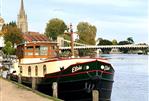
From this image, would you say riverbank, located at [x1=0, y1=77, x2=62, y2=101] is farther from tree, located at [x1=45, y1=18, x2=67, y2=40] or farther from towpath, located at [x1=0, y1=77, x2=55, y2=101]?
tree, located at [x1=45, y1=18, x2=67, y2=40]

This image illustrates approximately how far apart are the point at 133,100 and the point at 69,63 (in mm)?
9442

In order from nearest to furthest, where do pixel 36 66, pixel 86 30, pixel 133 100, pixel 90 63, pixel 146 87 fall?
pixel 90 63
pixel 36 66
pixel 133 100
pixel 146 87
pixel 86 30

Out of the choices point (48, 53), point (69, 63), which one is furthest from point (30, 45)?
point (69, 63)

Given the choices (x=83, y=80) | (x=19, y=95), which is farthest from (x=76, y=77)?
(x=19, y=95)

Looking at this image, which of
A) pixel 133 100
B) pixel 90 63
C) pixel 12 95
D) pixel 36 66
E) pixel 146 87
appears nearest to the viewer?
pixel 12 95

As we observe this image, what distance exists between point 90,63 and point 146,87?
19739 millimetres

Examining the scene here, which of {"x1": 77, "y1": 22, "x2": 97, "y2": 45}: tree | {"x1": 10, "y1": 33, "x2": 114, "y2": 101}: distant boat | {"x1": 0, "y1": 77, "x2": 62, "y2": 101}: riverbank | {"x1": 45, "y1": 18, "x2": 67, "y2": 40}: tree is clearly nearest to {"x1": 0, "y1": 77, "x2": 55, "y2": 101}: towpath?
{"x1": 0, "y1": 77, "x2": 62, "y2": 101}: riverbank

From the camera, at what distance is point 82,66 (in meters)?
26.6

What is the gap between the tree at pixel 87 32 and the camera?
5983 inches

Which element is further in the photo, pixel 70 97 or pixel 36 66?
pixel 36 66

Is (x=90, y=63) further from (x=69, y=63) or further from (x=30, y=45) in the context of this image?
(x=30, y=45)

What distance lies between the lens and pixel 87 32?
15412 centimetres

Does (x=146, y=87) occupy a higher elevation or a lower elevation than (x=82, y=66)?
lower

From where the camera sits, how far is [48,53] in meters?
31.2
